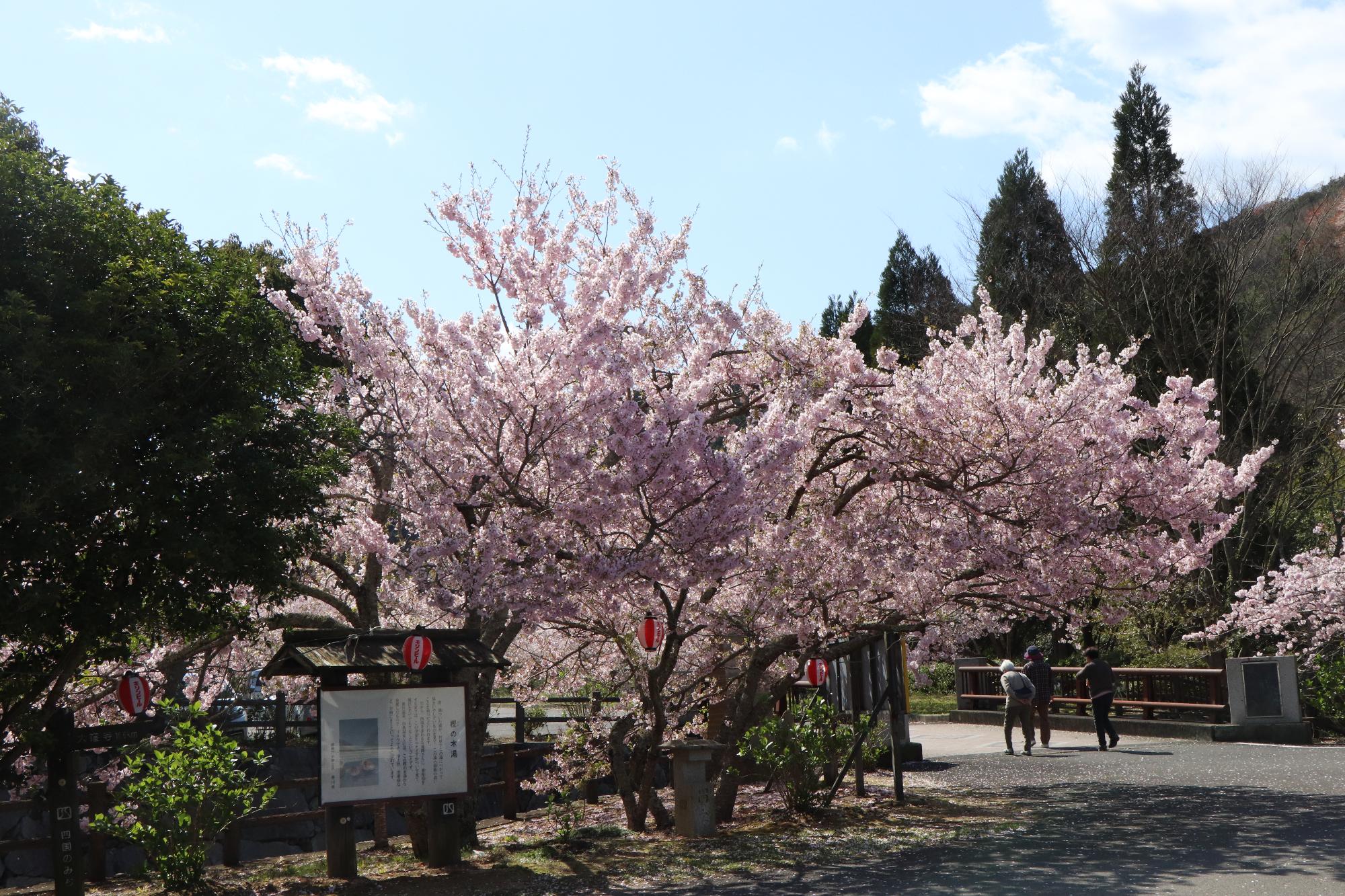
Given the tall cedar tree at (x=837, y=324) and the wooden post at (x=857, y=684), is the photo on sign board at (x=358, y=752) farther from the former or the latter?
the tall cedar tree at (x=837, y=324)

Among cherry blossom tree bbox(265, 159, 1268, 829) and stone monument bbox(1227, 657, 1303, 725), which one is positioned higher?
cherry blossom tree bbox(265, 159, 1268, 829)

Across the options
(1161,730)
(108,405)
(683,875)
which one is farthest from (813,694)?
(1161,730)

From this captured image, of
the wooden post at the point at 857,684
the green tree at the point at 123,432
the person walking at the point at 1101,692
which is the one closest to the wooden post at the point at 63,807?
the green tree at the point at 123,432

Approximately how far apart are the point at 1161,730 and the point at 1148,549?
26.6 ft

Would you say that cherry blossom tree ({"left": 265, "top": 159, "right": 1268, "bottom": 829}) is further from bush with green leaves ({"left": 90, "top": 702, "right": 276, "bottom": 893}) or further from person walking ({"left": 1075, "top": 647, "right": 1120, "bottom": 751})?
person walking ({"left": 1075, "top": 647, "right": 1120, "bottom": 751})

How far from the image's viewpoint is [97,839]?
39.2 ft

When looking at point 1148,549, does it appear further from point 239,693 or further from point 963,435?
point 239,693

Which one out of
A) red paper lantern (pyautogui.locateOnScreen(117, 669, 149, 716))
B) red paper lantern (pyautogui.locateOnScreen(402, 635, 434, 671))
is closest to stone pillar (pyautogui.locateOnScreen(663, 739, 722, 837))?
red paper lantern (pyautogui.locateOnScreen(402, 635, 434, 671))

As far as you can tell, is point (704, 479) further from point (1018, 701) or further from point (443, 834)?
point (1018, 701)

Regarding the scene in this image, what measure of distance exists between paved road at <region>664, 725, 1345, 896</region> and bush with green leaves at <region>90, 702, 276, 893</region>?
14.6 feet

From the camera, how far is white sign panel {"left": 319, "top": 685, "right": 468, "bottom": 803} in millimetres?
9547

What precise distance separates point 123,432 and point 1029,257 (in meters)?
33.6

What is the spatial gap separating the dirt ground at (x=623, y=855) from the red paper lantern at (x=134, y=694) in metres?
1.66

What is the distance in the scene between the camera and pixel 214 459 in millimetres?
8305
